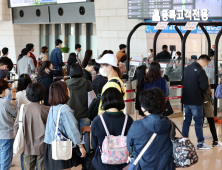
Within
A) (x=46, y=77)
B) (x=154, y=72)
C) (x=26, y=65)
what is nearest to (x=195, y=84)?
(x=154, y=72)

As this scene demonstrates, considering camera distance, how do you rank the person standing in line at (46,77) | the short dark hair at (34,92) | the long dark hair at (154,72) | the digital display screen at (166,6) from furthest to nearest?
the digital display screen at (166,6)
the person standing in line at (46,77)
the long dark hair at (154,72)
the short dark hair at (34,92)

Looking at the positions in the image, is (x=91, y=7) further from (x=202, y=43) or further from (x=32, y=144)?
(x=32, y=144)

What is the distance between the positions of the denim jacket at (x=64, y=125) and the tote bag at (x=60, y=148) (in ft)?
0.17

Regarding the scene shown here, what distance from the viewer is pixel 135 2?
36.2 feet

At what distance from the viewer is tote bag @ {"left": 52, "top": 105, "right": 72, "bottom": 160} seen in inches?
128

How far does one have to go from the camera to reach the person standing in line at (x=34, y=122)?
349 centimetres

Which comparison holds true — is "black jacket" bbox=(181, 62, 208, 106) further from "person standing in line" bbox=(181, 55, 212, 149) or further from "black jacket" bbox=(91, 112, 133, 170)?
"black jacket" bbox=(91, 112, 133, 170)

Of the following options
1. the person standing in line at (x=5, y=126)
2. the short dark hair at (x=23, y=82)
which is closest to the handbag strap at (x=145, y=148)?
the person standing in line at (x=5, y=126)

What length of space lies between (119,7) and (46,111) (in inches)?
351

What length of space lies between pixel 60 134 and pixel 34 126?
38 centimetres

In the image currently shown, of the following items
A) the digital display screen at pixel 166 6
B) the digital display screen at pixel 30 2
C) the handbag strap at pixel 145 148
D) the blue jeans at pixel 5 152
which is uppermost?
the digital display screen at pixel 30 2

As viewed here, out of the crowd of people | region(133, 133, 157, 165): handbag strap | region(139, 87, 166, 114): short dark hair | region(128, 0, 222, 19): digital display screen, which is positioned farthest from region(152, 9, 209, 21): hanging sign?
region(133, 133, 157, 165): handbag strap

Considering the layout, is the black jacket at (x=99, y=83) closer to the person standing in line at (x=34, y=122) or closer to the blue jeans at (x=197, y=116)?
the blue jeans at (x=197, y=116)

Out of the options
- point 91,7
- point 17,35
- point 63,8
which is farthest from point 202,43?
point 17,35
